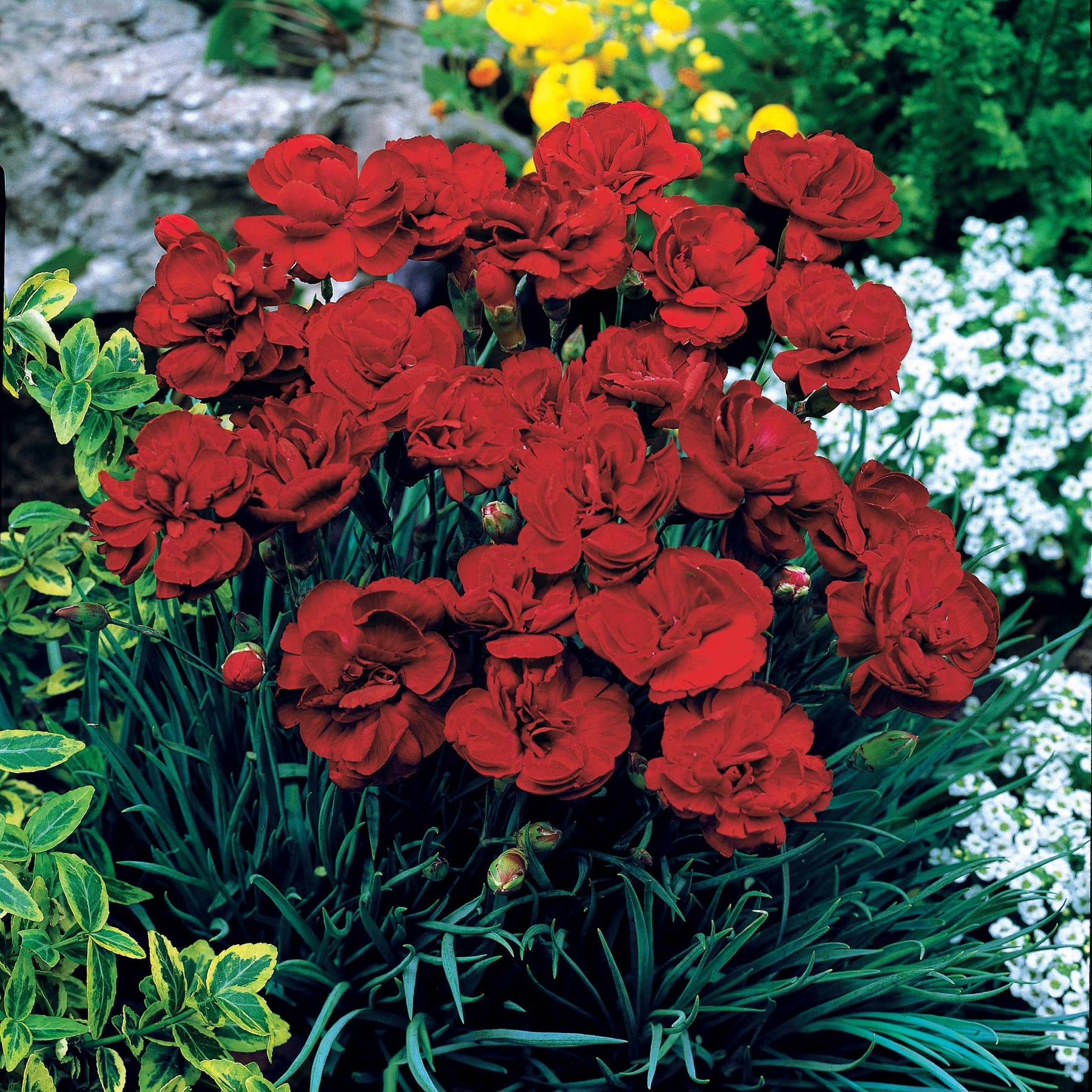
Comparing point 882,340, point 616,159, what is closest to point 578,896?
point 882,340

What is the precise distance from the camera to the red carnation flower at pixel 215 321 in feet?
3.33

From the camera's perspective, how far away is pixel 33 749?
1.08 metres

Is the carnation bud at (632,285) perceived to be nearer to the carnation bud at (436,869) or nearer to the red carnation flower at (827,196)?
the red carnation flower at (827,196)

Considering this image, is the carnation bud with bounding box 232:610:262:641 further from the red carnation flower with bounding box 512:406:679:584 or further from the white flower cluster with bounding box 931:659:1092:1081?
the white flower cluster with bounding box 931:659:1092:1081

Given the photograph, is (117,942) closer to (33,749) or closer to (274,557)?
(33,749)

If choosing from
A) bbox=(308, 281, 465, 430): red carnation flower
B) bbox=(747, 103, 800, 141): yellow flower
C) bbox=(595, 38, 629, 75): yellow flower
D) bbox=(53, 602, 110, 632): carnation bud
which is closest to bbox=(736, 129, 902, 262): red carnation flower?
bbox=(308, 281, 465, 430): red carnation flower

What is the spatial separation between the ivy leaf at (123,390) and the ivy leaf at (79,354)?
0.07ft

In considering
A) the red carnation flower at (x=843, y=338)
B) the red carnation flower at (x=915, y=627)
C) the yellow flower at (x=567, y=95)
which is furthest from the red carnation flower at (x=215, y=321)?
the yellow flower at (x=567, y=95)

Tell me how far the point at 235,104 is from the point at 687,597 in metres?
2.30

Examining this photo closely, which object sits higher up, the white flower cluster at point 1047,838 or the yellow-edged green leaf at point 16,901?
the yellow-edged green leaf at point 16,901

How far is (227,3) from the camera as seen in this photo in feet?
8.96

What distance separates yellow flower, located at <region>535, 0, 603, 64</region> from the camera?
2.55m

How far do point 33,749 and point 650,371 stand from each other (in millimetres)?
760

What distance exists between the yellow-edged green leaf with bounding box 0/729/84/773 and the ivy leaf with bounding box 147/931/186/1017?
216 millimetres
